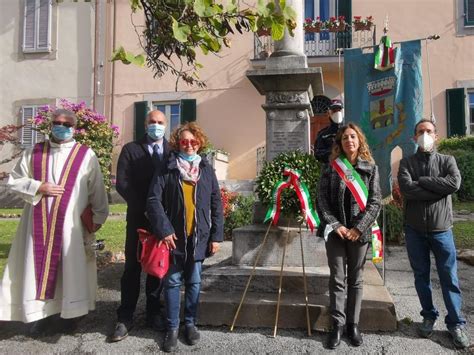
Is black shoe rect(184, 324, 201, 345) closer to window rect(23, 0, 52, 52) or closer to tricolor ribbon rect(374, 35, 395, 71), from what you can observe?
tricolor ribbon rect(374, 35, 395, 71)

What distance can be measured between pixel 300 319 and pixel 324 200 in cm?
107

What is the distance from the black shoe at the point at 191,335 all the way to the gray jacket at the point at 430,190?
6.66 feet

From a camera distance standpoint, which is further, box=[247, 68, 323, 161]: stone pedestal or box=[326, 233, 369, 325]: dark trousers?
box=[247, 68, 323, 161]: stone pedestal

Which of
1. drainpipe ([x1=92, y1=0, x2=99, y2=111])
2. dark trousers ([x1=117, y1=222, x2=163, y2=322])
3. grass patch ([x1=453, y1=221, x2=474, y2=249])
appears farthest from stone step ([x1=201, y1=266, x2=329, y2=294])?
drainpipe ([x1=92, y1=0, x2=99, y2=111])

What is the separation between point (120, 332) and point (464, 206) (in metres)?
8.95

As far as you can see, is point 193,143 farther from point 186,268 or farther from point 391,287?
point 391,287

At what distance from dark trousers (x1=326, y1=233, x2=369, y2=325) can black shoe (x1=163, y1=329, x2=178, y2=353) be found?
128cm

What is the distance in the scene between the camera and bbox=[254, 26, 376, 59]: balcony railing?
1340 cm

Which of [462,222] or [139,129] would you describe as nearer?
[462,222]

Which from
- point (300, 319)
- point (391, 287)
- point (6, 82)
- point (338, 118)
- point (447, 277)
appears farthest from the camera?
point (6, 82)

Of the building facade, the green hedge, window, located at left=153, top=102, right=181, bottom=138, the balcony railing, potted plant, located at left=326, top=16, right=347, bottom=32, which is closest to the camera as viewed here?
the green hedge

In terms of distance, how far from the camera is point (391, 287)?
4930mm

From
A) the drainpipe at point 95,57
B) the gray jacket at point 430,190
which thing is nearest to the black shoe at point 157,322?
the gray jacket at point 430,190

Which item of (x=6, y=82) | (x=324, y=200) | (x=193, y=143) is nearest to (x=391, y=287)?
(x=324, y=200)
